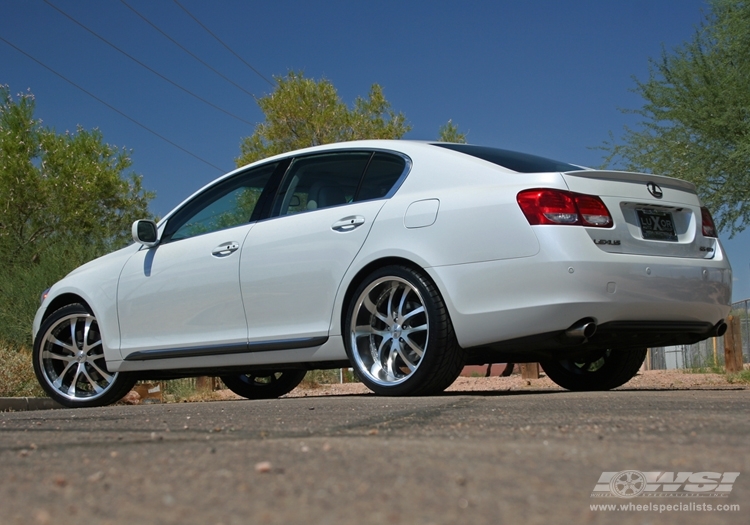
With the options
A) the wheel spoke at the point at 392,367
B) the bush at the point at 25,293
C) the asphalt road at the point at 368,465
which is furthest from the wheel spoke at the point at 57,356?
the bush at the point at 25,293

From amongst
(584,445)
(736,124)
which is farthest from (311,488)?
(736,124)

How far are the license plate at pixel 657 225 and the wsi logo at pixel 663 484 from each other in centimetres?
324

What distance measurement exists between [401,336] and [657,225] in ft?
5.44

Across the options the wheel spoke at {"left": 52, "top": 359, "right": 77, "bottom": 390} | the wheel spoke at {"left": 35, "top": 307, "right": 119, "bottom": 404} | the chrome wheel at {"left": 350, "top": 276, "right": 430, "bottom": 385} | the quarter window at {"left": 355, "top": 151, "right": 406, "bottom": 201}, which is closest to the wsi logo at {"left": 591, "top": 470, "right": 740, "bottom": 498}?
the chrome wheel at {"left": 350, "top": 276, "right": 430, "bottom": 385}

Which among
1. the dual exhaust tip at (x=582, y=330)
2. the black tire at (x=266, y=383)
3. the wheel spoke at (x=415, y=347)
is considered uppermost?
the dual exhaust tip at (x=582, y=330)

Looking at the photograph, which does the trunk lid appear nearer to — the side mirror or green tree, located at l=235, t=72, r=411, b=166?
the side mirror

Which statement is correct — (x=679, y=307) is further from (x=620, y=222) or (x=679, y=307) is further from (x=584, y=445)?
(x=584, y=445)

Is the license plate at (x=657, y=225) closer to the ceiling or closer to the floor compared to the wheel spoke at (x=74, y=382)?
closer to the ceiling

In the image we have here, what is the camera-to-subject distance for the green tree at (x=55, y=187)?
2495 cm

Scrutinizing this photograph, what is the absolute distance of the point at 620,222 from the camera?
546 cm

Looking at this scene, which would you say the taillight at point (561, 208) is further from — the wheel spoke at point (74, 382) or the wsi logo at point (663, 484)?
the wheel spoke at point (74, 382)

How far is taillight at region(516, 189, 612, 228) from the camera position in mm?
5262

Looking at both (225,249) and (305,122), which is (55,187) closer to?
(305,122)

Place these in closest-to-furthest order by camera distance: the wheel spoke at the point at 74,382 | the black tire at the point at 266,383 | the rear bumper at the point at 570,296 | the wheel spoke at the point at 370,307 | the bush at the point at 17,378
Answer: the rear bumper at the point at 570,296
the wheel spoke at the point at 370,307
the wheel spoke at the point at 74,382
the black tire at the point at 266,383
the bush at the point at 17,378
